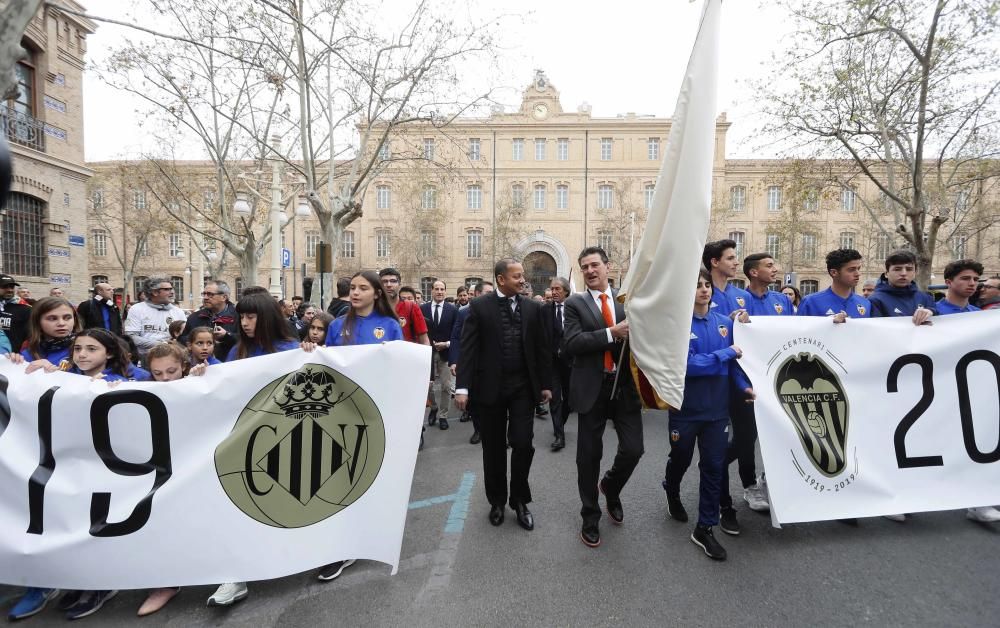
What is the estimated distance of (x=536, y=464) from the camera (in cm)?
543

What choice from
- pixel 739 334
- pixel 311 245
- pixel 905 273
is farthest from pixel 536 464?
pixel 311 245

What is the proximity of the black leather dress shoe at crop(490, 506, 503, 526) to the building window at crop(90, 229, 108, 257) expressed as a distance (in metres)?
52.5

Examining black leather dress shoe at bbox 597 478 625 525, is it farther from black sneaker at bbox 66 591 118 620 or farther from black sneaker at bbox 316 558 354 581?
black sneaker at bbox 66 591 118 620

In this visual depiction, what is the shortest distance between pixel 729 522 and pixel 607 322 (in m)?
1.71

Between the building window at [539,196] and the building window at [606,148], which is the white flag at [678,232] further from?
the building window at [606,148]

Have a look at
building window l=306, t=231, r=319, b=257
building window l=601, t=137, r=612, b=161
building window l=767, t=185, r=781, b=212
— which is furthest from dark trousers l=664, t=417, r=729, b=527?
building window l=767, t=185, r=781, b=212

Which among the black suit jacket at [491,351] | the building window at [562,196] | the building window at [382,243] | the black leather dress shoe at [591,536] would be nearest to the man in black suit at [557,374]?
the black suit jacket at [491,351]

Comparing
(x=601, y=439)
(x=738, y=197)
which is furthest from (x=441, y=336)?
(x=738, y=197)

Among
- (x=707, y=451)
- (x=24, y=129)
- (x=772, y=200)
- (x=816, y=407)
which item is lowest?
(x=707, y=451)

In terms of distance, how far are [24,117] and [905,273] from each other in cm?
1940

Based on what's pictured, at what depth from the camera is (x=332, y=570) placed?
10.5 feet

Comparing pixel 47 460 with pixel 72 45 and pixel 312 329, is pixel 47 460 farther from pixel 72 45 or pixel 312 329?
pixel 72 45

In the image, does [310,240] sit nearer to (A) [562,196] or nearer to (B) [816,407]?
(A) [562,196]

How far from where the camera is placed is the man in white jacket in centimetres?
654
